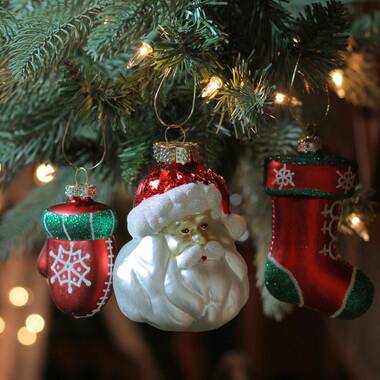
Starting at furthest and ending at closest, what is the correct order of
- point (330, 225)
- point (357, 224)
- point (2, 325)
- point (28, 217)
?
point (2, 325)
point (28, 217)
point (357, 224)
point (330, 225)

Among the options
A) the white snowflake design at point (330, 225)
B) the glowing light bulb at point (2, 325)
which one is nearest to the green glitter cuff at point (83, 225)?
the white snowflake design at point (330, 225)

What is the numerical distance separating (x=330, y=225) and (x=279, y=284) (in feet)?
0.26

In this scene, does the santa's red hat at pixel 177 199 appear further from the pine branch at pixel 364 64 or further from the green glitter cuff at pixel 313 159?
the pine branch at pixel 364 64

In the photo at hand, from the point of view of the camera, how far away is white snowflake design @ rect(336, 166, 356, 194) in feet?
2.08

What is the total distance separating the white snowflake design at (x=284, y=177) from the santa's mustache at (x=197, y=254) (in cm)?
10

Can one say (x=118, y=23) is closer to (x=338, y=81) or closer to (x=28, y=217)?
(x=338, y=81)

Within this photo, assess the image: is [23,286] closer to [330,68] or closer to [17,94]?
[17,94]

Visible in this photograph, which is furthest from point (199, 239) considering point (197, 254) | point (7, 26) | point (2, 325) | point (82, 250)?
point (2, 325)

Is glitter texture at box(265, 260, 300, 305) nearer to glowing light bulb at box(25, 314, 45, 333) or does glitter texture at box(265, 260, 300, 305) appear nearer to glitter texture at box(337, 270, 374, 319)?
glitter texture at box(337, 270, 374, 319)

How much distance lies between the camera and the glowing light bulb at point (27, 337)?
1346mm

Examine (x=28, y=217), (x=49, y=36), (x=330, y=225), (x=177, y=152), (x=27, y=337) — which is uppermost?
(x=49, y=36)

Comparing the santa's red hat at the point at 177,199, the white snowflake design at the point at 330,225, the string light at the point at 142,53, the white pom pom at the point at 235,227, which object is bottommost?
the white snowflake design at the point at 330,225

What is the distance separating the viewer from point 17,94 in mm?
696

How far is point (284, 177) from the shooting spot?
637 mm
